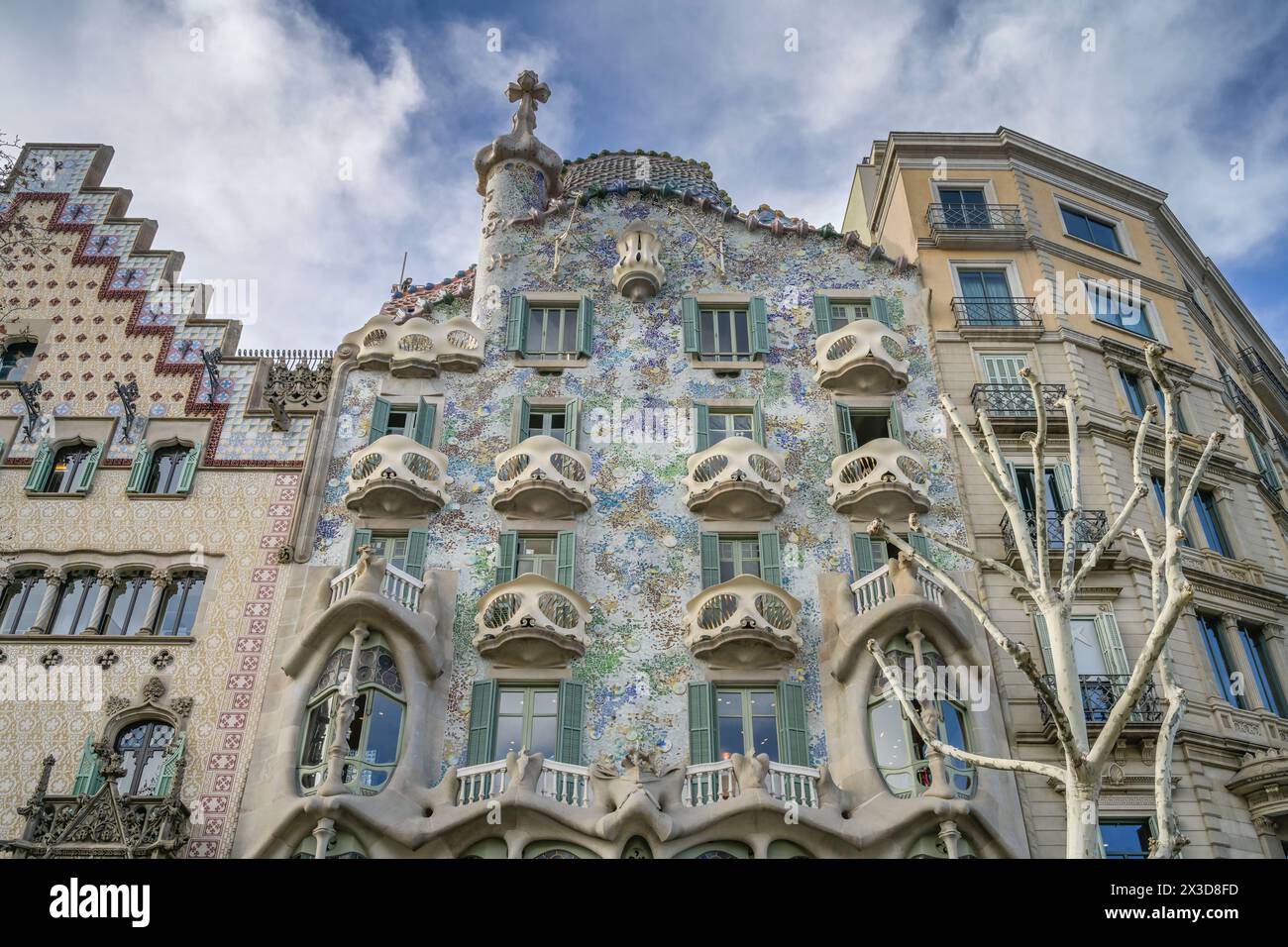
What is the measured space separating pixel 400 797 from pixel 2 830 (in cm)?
672

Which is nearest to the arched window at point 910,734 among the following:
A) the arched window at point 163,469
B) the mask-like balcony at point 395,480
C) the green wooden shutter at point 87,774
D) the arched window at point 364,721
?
the arched window at point 364,721

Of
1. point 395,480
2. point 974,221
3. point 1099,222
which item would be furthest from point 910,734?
point 1099,222

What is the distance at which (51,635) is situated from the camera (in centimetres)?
2195

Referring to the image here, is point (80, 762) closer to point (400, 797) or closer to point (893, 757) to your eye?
point (400, 797)

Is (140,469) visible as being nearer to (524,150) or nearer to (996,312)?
(524,150)

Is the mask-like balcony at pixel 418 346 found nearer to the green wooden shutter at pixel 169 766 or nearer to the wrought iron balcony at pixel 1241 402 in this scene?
the green wooden shutter at pixel 169 766

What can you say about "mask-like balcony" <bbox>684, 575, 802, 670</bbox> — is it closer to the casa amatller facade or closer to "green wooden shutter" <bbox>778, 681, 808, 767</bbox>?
the casa amatller facade

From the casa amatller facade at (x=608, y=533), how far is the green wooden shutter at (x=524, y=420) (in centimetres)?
10

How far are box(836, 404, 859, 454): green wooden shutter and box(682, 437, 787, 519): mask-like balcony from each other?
1878 mm

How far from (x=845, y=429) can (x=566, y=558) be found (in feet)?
22.5

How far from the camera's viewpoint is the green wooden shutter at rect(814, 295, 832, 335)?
27.6m

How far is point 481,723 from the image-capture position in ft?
68.7

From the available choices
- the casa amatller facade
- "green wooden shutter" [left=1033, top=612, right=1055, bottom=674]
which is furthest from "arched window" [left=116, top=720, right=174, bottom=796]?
"green wooden shutter" [left=1033, top=612, right=1055, bottom=674]
